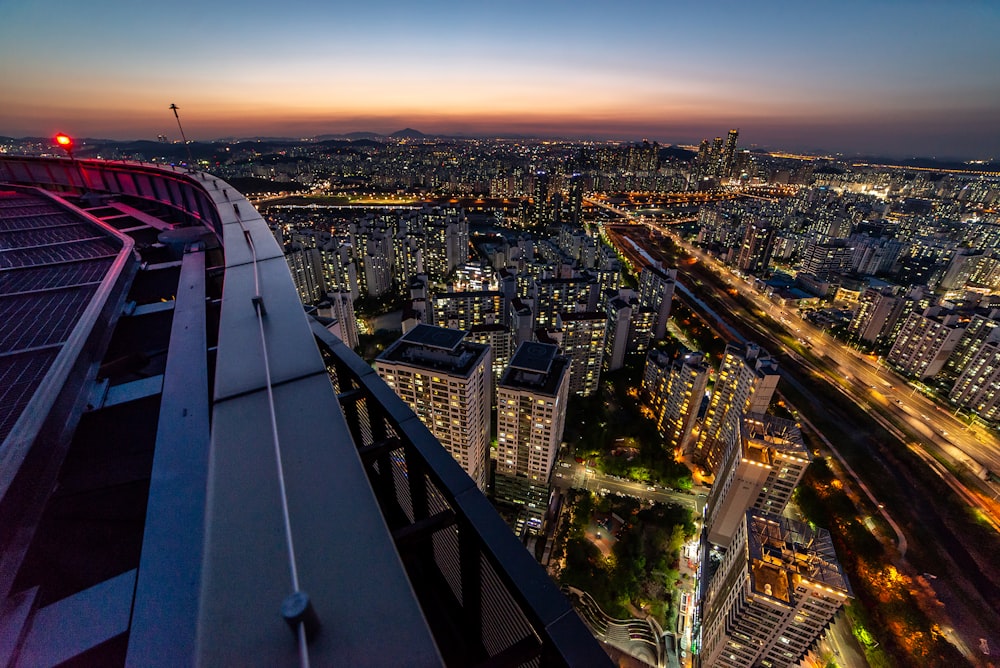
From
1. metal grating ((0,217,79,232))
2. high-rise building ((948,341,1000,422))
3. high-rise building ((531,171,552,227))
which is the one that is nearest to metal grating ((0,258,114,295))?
metal grating ((0,217,79,232))

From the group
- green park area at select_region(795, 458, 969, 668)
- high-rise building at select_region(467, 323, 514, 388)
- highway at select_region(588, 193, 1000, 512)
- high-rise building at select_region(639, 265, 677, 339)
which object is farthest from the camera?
high-rise building at select_region(639, 265, 677, 339)

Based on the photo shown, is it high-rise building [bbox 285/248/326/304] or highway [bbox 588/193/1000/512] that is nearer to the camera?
highway [bbox 588/193/1000/512]

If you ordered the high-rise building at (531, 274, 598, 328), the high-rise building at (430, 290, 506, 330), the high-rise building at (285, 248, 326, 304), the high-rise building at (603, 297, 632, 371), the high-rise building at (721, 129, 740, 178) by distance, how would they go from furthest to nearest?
the high-rise building at (721, 129, 740, 178) → the high-rise building at (285, 248, 326, 304) → the high-rise building at (531, 274, 598, 328) → the high-rise building at (430, 290, 506, 330) → the high-rise building at (603, 297, 632, 371)

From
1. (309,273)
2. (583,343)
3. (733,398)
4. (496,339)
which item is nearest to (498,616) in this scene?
(733,398)

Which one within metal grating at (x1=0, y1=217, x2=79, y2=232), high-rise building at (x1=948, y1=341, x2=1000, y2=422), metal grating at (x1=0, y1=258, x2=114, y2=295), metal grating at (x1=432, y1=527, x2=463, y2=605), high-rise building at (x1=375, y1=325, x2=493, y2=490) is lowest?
high-rise building at (x1=948, y1=341, x2=1000, y2=422)

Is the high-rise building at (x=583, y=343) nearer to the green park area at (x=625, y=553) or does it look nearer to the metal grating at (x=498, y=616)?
the green park area at (x=625, y=553)

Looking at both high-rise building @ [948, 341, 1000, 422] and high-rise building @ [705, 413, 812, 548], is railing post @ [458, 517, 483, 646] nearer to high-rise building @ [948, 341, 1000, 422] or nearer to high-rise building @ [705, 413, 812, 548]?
high-rise building @ [705, 413, 812, 548]
